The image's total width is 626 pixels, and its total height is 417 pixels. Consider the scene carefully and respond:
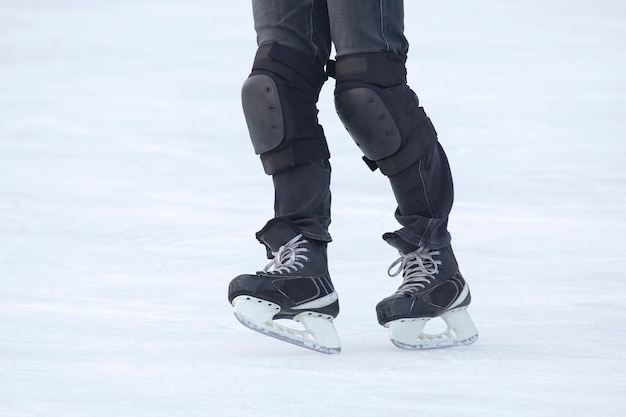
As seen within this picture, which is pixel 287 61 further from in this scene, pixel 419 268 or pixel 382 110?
pixel 419 268

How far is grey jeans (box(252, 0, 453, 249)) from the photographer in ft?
6.93

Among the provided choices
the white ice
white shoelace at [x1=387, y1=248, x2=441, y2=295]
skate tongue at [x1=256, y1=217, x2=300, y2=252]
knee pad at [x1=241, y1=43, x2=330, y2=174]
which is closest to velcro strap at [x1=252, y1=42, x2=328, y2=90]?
knee pad at [x1=241, y1=43, x2=330, y2=174]

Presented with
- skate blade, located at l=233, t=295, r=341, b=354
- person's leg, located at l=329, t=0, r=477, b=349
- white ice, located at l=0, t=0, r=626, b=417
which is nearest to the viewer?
white ice, located at l=0, t=0, r=626, b=417

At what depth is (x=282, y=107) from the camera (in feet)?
6.99

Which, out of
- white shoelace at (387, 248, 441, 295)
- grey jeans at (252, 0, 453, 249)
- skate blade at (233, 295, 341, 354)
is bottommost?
skate blade at (233, 295, 341, 354)

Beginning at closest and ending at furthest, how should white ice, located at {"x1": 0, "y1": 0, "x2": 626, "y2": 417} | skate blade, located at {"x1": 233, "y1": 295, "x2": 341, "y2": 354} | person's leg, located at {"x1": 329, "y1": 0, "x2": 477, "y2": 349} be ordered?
white ice, located at {"x1": 0, "y1": 0, "x2": 626, "y2": 417}
skate blade, located at {"x1": 233, "y1": 295, "x2": 341, "y2": 354}
person's leg, located at {"x1": 329, "y1": 0, "x2": 477, "y2": 349}

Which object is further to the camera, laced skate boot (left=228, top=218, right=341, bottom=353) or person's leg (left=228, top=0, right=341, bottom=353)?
person's leg (left=228, top=0, right=341, bottom=353)

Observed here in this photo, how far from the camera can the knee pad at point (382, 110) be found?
6.95 ft

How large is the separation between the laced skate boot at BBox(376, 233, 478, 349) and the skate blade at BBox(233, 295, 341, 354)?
4.5 inches

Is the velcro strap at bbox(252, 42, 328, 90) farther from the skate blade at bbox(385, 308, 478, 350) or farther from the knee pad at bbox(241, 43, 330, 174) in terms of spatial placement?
the skate blade at bbox(385, 308, 478, 350)

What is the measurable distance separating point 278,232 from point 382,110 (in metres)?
0.30

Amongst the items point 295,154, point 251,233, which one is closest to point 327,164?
point 295,154

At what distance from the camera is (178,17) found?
9.34 meters

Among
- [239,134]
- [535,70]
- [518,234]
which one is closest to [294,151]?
[518,234]
